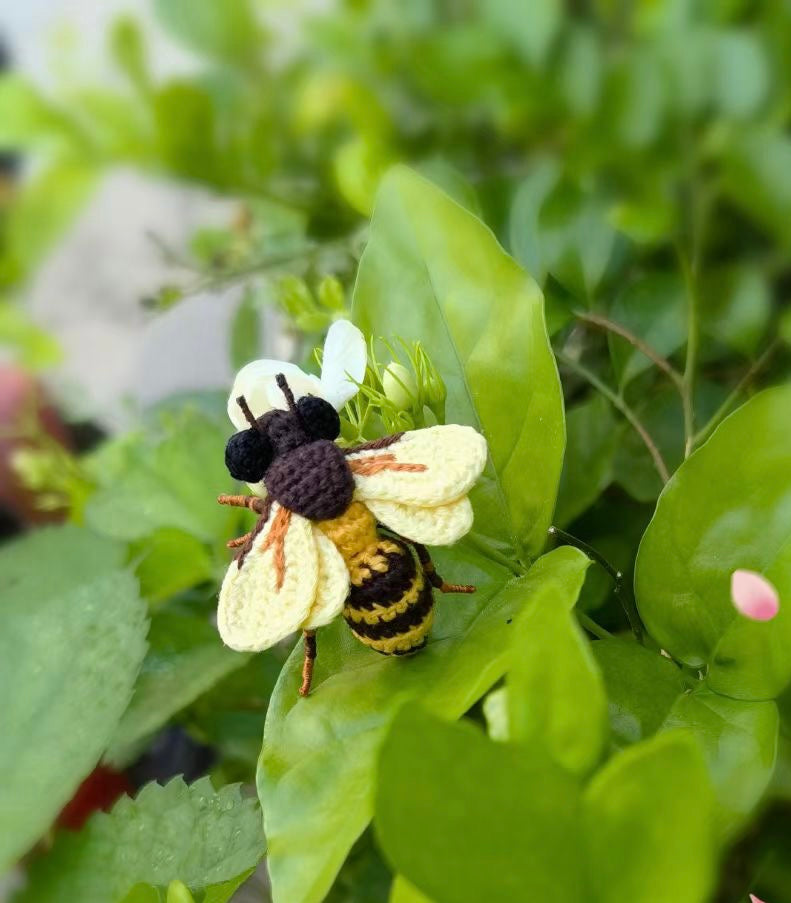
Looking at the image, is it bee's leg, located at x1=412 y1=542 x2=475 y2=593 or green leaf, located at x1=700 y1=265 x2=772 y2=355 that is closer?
bee's leg, located at x1=412 y1=542 x2=475 y2=593

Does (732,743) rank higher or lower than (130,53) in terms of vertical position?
lower

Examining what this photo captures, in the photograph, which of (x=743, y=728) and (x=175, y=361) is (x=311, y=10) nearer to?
(x=175, y=361)

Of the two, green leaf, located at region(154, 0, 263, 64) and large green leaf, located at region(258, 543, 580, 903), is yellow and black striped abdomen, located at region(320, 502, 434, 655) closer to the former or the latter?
large green leaf, located at region(258, 543, 580, 903)

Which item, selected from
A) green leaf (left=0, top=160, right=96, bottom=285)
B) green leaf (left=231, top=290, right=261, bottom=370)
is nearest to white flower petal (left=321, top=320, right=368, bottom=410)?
green leaf (left=231, top=290, right=261, bottom=370)

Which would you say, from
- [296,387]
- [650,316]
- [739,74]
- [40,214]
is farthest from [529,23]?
[40,214]

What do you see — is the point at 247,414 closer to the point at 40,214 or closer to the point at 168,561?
the point at 168,561

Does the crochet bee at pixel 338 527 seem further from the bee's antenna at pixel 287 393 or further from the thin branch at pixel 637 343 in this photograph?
the thin branch at pixel 637 343
